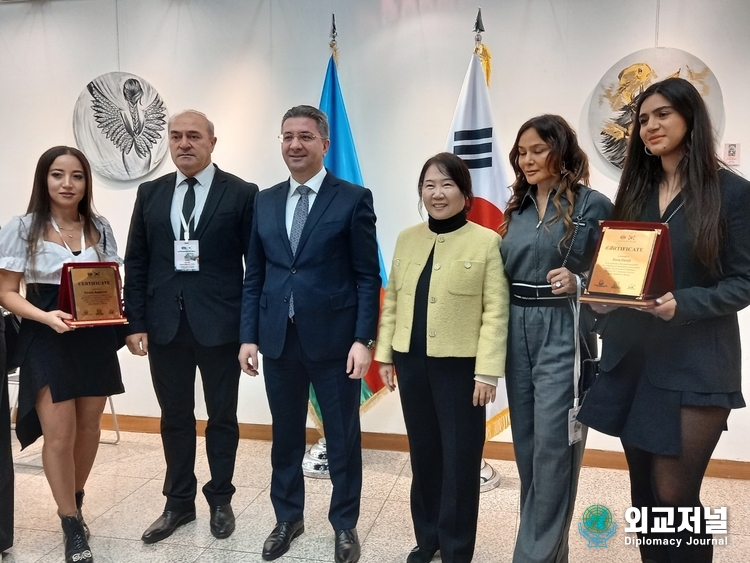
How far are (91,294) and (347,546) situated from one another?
53.1 inches

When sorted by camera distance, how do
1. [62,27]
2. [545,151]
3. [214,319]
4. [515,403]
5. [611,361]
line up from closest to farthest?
[611,361] < [545,151] < [515,403] < [214,319] < [62,27]

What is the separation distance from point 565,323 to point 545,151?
535 mm

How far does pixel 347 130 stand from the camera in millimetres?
3207

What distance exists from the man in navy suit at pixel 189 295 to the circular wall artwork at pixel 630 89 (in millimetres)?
1913

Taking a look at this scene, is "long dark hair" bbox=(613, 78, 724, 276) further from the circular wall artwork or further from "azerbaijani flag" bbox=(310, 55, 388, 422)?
"azerbaijani flag" bbox=(310, 55, 388, 422)

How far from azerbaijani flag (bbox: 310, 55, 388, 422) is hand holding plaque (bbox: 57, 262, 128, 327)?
1412 millimetres

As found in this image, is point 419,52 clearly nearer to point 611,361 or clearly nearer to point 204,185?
point 204,185

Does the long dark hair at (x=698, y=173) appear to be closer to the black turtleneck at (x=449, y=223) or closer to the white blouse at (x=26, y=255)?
the black turtleneck at (x=449, y=223)

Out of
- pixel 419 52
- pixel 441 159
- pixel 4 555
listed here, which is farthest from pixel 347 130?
pixel 4 555

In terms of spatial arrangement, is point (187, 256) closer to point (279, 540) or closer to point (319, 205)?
point (319, 205)

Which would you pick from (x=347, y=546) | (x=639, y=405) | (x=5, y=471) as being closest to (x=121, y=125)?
(x=5, y=471)

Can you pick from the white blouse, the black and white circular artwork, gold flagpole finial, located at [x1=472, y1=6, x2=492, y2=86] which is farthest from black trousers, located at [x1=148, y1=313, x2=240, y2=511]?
gold flagpole finial, located at [x1=472, y1=6, x2=492, y2=86]

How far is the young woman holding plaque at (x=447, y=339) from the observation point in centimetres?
191

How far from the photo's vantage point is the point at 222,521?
8.07 feet
